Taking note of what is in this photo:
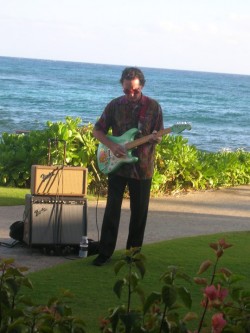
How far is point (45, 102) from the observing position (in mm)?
54000

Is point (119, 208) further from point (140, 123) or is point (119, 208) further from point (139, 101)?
point (139, 101)

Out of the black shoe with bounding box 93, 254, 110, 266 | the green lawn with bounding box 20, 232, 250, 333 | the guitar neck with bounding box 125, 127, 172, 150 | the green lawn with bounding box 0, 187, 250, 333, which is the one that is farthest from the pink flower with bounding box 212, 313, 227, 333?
the black shoe with bounding box 93, 254, 110, 266

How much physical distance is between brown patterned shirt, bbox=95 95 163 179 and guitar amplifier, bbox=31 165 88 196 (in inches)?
41.2

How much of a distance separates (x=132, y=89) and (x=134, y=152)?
20.1 inches

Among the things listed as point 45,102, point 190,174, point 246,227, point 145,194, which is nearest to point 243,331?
point 145,194

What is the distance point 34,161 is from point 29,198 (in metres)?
3.67

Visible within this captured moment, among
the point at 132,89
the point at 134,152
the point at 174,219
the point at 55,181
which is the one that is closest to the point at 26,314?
the point at 134,152

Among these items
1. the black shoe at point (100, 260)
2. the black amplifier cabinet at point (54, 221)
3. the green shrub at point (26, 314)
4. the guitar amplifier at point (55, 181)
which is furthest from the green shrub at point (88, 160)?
the green shrub at point (26, 314)

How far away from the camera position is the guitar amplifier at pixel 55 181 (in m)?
7.80

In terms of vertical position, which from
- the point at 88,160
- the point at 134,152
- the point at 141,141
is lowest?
the point at 88,160

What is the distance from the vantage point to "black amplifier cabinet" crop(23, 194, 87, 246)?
7598 millimetres

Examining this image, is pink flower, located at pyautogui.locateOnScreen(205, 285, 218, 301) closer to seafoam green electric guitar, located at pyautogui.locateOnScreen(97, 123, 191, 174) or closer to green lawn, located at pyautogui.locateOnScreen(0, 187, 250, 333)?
green lawn, located at pyautogui.locateOnScreen(0, 187, 250, 333)

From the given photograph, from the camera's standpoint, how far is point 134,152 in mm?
6910

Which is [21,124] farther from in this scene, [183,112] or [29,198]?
[29,198]
